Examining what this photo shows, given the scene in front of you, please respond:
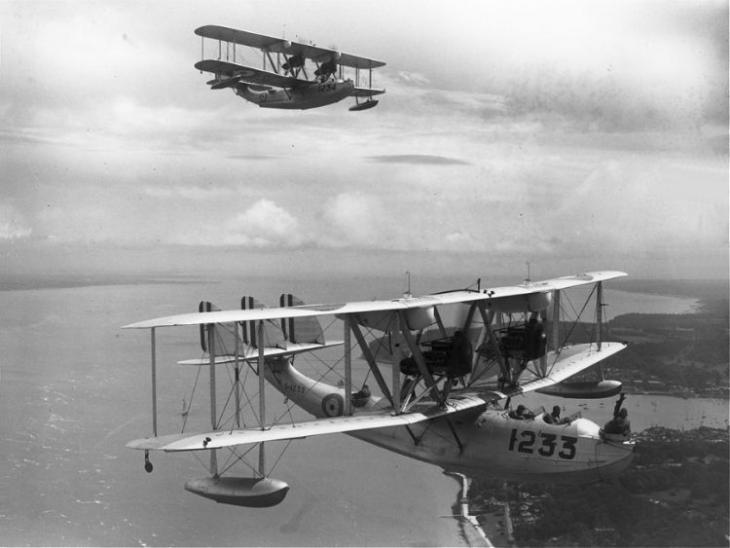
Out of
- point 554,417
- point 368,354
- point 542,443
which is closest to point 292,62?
point 368,354

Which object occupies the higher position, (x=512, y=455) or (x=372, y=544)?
(x=512, y=455)

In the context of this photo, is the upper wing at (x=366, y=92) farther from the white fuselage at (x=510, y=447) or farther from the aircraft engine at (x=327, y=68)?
the white fuselage at (x=510, y=447)

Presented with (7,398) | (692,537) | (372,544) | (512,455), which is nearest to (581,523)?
(692,537)

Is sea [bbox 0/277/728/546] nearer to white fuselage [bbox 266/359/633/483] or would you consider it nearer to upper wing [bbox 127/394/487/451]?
white fuselage [bbox 266/359/633/483]

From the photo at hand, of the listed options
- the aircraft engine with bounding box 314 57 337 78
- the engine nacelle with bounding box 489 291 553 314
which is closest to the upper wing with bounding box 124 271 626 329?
the engine nacelle with bounding box 489 291 553 314

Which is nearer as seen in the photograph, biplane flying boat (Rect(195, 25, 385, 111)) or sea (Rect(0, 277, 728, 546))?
biplane flying boat (Rect(195, 25, 385, 111))

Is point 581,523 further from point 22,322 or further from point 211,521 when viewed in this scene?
point 22,322

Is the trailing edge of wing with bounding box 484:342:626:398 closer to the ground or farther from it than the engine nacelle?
closer to the ground
